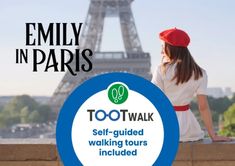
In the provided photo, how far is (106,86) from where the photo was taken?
121 inches

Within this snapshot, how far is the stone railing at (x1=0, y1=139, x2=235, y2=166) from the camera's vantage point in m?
4.82

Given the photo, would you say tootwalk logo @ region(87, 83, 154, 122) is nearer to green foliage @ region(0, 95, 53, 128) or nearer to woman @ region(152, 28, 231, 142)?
woman @ region(152, 28, 231, 142)

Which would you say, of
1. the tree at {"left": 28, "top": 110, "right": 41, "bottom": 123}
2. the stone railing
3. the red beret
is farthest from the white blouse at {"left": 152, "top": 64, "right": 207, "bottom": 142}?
the tree at {"left": 28, "top": 110, "right": 41, "bottom": 123}

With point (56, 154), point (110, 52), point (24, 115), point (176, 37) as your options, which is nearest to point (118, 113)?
point (176, 37)

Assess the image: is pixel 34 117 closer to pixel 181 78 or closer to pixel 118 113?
pixel 181 78

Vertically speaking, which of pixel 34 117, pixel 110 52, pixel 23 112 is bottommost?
pixel 34 117

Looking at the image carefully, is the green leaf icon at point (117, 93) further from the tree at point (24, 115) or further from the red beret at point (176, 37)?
the tree at point (24, 115)

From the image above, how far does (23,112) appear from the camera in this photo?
79125 millimetres

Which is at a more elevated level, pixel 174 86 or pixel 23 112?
pixel 174 86

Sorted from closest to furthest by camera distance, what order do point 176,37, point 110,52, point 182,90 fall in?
point 176,37 → point 182,90 → point 110,52

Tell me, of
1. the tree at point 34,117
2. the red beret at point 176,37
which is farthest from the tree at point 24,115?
the red beret at point 176,37

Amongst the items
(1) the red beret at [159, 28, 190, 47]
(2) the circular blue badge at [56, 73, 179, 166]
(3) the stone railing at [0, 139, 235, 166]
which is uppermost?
(1) the red beret at [159, 28, 190, 47]

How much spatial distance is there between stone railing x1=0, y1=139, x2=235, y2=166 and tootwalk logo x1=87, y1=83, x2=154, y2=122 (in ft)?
5.58

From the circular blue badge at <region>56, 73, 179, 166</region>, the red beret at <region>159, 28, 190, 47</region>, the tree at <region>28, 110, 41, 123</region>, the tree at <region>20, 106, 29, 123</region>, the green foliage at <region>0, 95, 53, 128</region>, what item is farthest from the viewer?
the tree at <region>20, 106, 29, 123</region>
